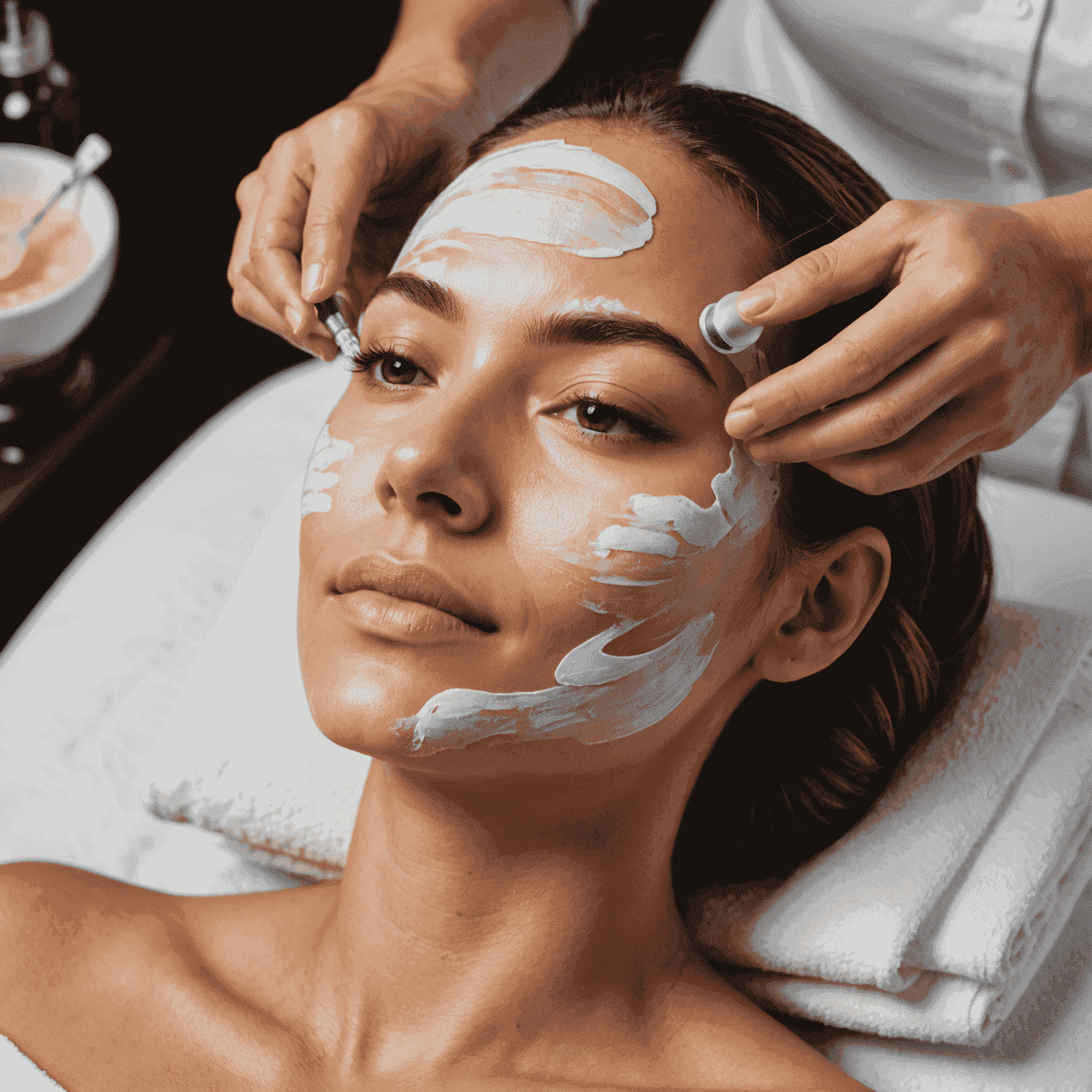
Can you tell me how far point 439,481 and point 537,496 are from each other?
73 mm

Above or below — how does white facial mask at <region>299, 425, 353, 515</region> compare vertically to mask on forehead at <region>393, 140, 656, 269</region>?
below

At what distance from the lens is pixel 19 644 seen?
5.13 ft

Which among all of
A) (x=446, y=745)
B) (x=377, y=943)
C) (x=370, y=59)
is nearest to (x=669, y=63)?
(x=446, y=745)

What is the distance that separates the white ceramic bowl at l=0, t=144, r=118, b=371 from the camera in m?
1.61

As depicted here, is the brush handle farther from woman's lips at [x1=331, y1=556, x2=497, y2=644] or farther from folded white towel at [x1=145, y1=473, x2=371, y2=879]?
woman's lips at [x1=331, y1=556, x2=497, y2=644]

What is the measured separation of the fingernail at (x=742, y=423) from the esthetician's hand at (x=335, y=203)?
1.25 ft

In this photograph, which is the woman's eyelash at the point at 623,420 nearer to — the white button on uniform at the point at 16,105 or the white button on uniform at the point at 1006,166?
the white button on uniform at the point at 1006,166

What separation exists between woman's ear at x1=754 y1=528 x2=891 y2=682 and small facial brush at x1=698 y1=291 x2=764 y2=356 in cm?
21

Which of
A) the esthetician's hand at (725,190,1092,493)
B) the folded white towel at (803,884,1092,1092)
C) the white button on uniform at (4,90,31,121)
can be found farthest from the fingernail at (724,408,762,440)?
the white button on uniform at (4,90,31,121)

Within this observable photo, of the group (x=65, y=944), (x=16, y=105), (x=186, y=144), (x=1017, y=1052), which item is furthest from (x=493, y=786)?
(x=186, y=144)

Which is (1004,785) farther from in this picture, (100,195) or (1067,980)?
(100,195)

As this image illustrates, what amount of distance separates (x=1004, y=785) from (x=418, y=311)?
70 centimetres

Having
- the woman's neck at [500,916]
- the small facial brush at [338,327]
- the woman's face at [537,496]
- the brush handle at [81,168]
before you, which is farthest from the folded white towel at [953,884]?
the brush handle at [81,168]

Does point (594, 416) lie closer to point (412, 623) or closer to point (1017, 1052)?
point (412, 623)
